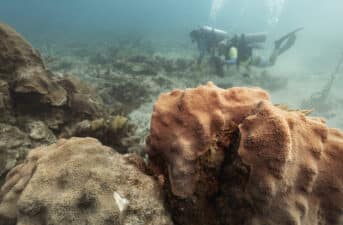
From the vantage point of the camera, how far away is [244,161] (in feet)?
5.30

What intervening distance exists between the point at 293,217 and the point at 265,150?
19.0 inches

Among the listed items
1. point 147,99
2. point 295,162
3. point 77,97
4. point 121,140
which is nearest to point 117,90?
point 147,99

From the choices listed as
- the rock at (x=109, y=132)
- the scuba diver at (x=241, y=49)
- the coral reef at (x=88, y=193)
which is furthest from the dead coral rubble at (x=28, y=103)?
the scuba diver at (x=241, y=49)

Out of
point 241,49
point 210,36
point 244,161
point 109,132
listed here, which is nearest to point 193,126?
point 244,161

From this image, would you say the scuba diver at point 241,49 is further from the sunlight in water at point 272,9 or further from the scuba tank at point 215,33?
the sunlight in water at point 272,9

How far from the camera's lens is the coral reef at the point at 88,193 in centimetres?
174

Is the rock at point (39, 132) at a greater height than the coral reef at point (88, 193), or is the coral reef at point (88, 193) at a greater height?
the coral reef at point (88, 193)

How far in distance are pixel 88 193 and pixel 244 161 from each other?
46.5 inches

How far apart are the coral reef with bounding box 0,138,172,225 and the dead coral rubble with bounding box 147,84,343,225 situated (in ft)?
0.83

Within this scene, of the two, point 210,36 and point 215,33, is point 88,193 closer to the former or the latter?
point 210,36

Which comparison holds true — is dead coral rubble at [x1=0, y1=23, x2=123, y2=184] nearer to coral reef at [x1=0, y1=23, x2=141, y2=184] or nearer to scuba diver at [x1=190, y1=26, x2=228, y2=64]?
coral reef at [x1=0, y1=23, x2=141, y2=184]

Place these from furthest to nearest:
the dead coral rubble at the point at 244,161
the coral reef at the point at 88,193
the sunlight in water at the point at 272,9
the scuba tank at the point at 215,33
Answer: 1. the sunlight in water at the point at 272,9
2. the scuba tank at the point at 215,33
3. the coral reef at the point at 88,193
4. the dead coral rubble at the point at 244,161

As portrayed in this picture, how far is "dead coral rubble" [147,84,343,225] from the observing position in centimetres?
155

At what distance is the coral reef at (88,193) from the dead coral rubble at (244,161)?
0.25 meters
